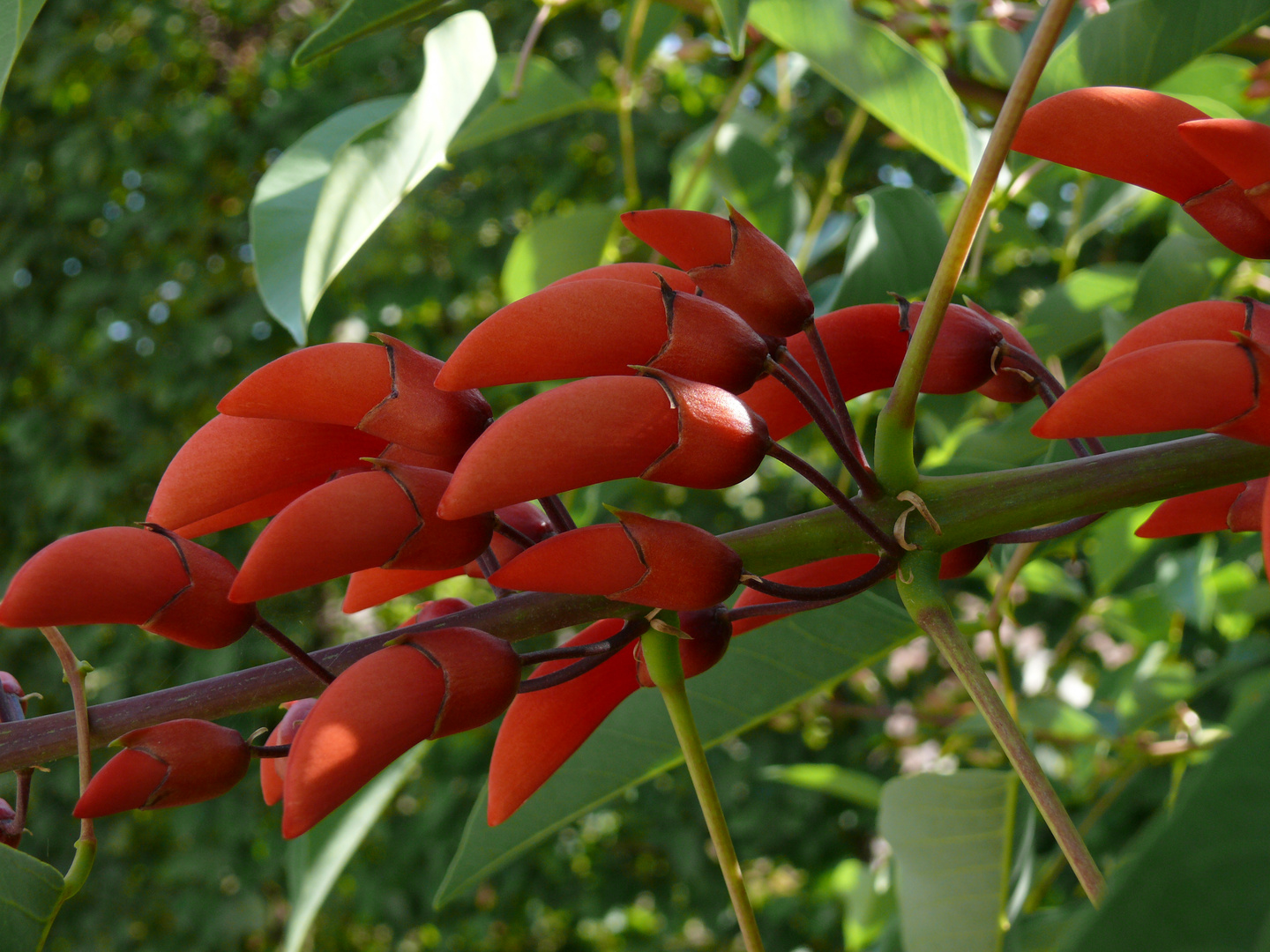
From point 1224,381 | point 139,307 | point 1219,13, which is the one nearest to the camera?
point 1224,381

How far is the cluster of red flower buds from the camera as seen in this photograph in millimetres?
312

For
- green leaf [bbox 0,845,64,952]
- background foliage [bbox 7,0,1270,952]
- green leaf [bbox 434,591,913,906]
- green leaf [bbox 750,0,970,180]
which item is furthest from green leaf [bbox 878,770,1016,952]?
green leaf [bbox 0,845,64,952]

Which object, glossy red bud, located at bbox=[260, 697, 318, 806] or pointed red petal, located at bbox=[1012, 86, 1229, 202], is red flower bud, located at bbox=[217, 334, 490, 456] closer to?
glossy red bud, located at bbox=[260, 697, 318, 806]

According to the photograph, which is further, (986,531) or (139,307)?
(139,307)

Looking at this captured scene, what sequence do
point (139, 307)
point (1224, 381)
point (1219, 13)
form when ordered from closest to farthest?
1. point (1224, 381)
2. point (1219, 13)
3. point (139, 307)

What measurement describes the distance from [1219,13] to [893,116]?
0.20m

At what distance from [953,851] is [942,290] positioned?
0.50 m

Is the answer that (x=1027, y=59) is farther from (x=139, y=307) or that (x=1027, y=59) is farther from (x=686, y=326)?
(x=139, y=307)

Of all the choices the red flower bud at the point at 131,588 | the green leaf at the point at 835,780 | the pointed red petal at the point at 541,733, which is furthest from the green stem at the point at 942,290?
the green leaf at the point at 835,780

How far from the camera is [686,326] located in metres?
0.34

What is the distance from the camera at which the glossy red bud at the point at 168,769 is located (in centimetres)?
35

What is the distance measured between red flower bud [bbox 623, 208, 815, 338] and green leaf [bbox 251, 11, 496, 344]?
0.85 ft

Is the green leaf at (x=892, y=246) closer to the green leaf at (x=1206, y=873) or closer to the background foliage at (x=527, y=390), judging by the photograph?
the background foliage at (x=527, y=390)

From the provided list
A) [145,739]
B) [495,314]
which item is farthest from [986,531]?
[145,739]
